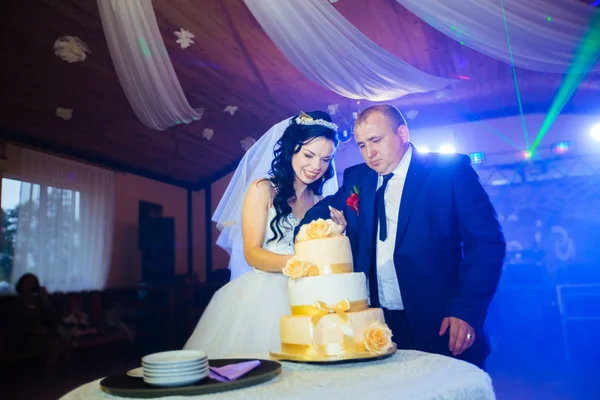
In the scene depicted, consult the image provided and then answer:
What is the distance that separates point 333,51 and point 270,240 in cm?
263

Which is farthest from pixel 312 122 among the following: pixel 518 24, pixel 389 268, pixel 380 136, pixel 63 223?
pixel 63 223

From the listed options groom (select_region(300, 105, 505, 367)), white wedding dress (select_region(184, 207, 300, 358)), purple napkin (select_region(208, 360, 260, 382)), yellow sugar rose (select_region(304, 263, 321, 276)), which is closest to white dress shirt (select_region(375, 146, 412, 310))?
groom (select_region(300, 105, 505, 367))

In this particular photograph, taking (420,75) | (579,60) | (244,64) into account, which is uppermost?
(244,64)

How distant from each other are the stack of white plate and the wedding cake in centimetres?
36

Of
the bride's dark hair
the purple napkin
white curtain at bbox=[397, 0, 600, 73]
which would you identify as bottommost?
the purple napkin

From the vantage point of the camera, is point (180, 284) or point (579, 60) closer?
point (579, 60)

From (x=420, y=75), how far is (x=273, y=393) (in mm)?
4943

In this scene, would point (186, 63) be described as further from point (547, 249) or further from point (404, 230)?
point (547, 249)

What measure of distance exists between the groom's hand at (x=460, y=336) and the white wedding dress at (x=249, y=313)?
2.91 ft

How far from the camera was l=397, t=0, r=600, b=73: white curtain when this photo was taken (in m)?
4.02

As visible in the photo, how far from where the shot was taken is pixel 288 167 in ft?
10.4

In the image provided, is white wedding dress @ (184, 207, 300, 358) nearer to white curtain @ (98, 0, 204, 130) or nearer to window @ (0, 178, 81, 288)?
white curtain @ (98, 0, 204, 130)

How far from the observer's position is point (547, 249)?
10359 mm

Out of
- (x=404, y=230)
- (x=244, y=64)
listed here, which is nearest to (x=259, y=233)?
(x=404, y=230)
